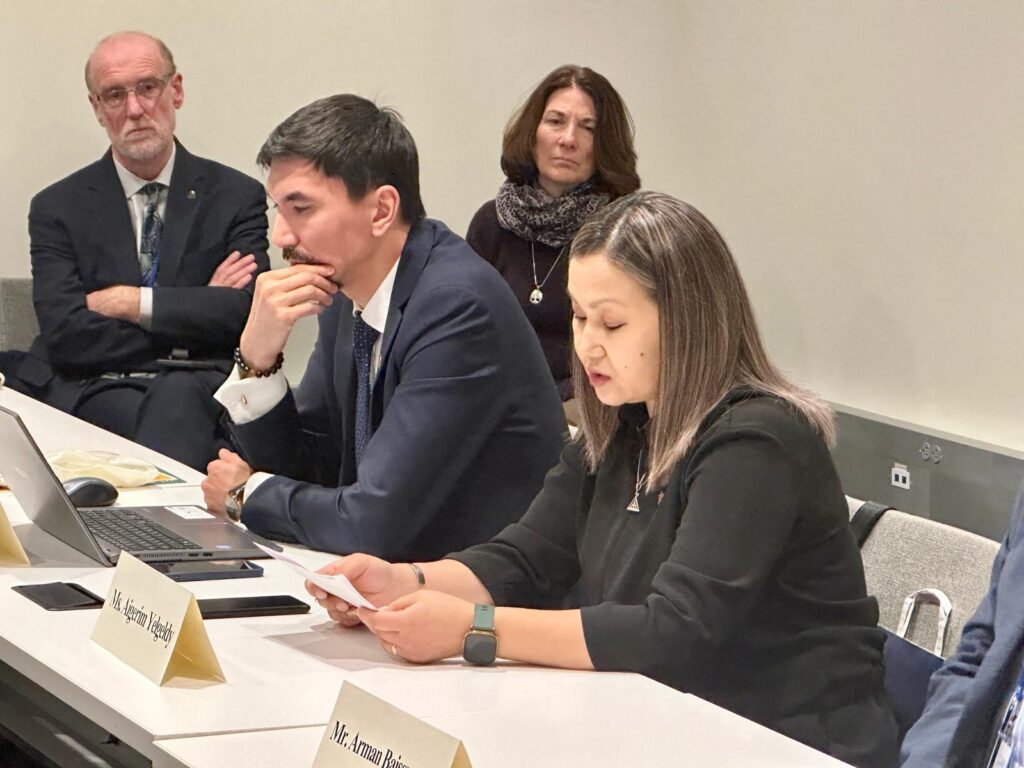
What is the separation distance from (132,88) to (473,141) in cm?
141

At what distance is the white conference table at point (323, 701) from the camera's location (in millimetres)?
1407

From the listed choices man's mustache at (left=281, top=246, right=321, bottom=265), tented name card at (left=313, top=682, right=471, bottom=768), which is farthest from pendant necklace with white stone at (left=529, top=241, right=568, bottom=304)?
tented name card at (left=313, top=682, right=471, bottom=768)

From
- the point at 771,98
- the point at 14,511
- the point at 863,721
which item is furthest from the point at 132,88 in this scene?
the point at 863,721

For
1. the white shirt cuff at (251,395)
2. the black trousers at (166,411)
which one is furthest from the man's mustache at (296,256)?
the black trousers at (166,411)

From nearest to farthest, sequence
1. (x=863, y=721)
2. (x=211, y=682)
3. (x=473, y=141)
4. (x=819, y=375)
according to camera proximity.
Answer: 1. (x=211, y=682)
2. (x=863, y=721)
3. (x=819, y=375)
4. (x=473, y=141)

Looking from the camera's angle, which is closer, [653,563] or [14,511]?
[653,563]

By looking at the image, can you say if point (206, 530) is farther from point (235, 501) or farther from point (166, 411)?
point (166, 411)

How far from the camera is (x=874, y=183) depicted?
4.36 meters

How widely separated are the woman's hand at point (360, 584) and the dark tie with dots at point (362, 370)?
61cm

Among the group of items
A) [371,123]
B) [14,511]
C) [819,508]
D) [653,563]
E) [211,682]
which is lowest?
[14,511]

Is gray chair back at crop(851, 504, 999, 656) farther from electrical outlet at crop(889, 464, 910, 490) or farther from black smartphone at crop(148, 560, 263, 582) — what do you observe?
electrical outlet at crop(889, 464, 910, 490)

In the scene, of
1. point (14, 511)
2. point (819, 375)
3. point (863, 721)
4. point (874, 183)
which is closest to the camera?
point (863, 721)

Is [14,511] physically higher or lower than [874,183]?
lower

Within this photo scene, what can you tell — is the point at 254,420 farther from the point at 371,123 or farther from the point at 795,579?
the point at 795,579
